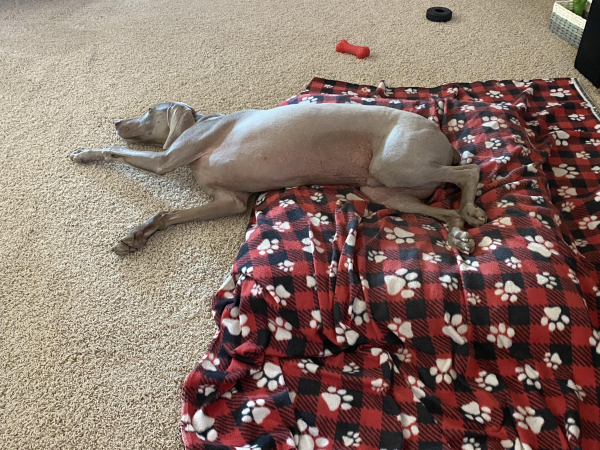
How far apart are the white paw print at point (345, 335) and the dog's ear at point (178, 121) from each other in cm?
97

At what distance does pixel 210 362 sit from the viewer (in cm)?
125

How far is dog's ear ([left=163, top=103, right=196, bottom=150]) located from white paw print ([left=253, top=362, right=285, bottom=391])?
954mm

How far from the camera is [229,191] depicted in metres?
1.71

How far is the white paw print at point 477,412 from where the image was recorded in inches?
44.8

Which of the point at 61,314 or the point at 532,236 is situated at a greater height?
the point at 532,236

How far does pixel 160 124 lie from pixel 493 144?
48.0 inches

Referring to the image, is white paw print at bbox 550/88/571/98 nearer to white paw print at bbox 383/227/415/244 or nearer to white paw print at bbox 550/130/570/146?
white paw print at bbox 550/130/570/146

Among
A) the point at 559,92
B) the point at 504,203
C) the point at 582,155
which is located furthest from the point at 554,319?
the point at 559,92

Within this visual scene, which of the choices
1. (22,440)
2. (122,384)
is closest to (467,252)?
(122,384)

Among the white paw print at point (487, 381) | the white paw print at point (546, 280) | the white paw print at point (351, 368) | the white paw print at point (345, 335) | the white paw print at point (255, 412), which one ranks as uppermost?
the white paw print at point (546, 280)

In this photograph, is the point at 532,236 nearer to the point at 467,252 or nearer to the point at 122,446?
the point at 467,252

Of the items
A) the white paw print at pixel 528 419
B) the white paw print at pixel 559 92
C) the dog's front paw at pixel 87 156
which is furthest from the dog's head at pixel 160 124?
the white paw print at pixel 559 92

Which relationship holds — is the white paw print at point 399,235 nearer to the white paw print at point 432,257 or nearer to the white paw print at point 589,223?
the white paw print at point 432,257

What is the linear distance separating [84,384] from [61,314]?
250 millimetres
